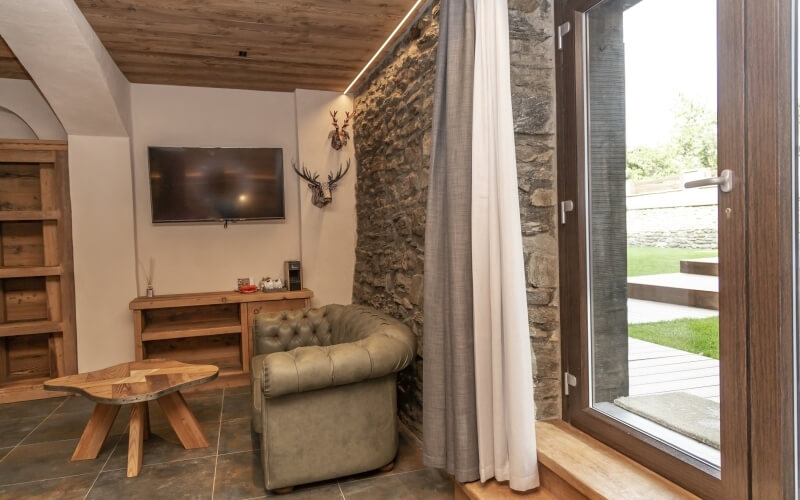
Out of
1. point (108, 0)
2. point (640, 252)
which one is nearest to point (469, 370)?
point (640, 252)

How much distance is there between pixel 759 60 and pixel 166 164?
14.4 ft

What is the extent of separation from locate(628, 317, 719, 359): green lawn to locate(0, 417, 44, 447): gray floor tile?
3.87 m

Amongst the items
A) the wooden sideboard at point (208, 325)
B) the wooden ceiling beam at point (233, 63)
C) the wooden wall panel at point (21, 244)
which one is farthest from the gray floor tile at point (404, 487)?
the wooden wall panel at point (21, 244)

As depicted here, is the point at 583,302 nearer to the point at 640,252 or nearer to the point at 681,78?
the point at 640,252

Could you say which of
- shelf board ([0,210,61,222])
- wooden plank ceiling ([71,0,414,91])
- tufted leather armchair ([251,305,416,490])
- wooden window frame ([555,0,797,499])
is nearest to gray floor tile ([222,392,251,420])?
tufted leather armchair ([251,305,416,490])

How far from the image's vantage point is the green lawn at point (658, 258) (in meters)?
1.75

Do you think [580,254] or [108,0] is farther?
[108,0]

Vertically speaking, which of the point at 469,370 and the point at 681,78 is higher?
the point at 681,78

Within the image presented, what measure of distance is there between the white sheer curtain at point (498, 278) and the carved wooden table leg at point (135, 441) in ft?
6.46

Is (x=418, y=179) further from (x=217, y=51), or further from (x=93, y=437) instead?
(x=93, y=437)

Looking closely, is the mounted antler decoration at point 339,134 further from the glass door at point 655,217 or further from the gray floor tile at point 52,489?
the gray floor tile at point 52,489

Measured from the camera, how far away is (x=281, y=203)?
15.8 ft

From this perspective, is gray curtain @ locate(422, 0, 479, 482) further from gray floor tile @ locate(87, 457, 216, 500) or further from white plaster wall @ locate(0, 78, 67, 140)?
white plaster wall @ locate(0, 78, 67, 140)

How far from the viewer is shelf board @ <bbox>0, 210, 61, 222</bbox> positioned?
4.17 metres
